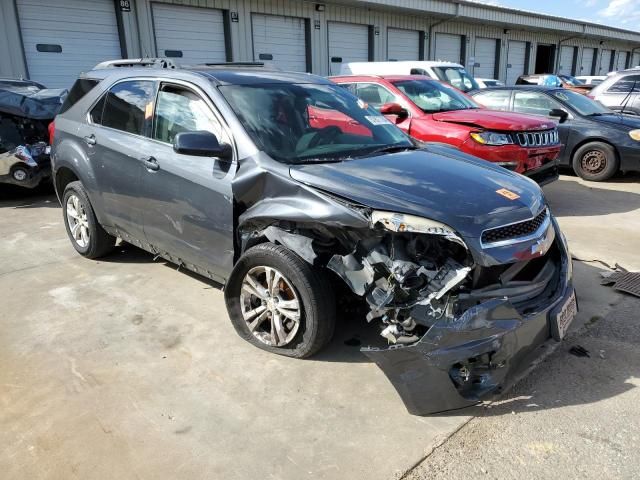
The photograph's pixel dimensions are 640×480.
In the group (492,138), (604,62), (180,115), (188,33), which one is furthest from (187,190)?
(604,62)

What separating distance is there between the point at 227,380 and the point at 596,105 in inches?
350

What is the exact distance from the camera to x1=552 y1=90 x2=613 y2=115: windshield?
8.78 meters

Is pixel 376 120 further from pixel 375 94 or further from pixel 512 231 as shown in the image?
pixel 375 94

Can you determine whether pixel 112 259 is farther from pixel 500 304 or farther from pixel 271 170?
pixel 500 304

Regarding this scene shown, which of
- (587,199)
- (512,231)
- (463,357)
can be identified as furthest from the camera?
(587,199)

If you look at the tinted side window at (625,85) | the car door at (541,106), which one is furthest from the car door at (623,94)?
the car door at (541,106)

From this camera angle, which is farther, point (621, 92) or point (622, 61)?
point (622, 61)

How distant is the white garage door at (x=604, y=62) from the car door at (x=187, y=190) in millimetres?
40235

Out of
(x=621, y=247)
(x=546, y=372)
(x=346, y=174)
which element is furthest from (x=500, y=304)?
(x=621, y=247)

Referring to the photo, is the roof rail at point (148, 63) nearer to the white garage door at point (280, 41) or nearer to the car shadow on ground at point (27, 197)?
the car shadow on ground at point (27, 197)

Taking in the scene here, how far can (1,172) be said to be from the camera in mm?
7246

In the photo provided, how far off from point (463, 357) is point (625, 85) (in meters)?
11.4

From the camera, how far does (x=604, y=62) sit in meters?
37.1

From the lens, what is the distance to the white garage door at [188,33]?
14.2 m
